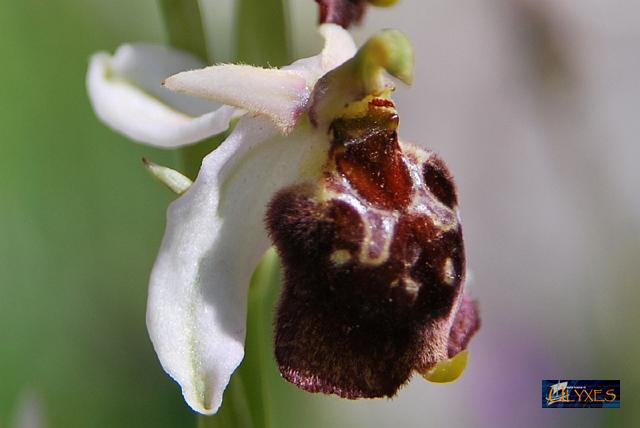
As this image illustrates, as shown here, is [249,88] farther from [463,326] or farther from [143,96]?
[463,326]

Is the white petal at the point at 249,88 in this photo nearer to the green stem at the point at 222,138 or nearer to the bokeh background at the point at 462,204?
the green stem at the point at 222,138

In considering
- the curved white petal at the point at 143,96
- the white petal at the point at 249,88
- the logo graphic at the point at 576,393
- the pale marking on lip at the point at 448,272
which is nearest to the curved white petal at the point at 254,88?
the white petal at the point at 249,88

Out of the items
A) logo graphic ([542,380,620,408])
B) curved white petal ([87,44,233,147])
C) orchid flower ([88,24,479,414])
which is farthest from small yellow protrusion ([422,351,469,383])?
logo graphic ([542,380,620,408])

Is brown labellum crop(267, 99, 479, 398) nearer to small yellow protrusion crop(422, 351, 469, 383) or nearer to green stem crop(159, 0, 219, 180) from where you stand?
small yellow protrusion crop(422, 351, 469, 383)

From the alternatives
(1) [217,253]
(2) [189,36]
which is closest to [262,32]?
(2) [189,36]

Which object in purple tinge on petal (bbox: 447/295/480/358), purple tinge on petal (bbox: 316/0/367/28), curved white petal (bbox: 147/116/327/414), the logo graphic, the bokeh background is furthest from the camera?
the bokeh background
